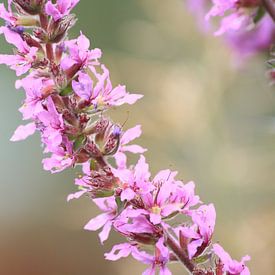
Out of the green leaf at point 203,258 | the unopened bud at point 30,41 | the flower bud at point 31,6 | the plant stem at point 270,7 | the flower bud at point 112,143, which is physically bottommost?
the green leaf at point 203,258

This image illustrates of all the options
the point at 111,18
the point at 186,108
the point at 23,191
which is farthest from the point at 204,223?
the point at 111,18

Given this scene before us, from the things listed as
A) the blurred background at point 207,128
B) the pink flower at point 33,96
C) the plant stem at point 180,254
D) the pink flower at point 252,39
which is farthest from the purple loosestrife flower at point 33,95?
the blurred background at point 207,128

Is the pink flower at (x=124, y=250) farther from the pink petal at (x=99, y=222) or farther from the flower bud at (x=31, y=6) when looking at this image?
the flower bud at (x=31, y=6)

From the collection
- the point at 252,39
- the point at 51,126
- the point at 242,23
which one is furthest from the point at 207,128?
the point at 51,126

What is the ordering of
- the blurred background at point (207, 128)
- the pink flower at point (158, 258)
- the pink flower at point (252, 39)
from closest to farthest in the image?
1. the pink flower at point (158, 258)
2. the pink flower at point (252, 39)
3. the blurred background at point (207, 128)

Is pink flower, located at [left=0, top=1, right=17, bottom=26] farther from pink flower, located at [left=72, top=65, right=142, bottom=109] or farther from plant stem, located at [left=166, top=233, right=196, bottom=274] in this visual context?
plant stem, located at [left=166, top=233, right=196, bottom=274]

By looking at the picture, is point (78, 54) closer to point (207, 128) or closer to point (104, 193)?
point (104, 193)

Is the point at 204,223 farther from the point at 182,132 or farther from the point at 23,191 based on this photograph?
the point at 23,191

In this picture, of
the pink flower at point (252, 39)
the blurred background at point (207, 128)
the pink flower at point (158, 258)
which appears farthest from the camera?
the blurred background at point (207, 128)
